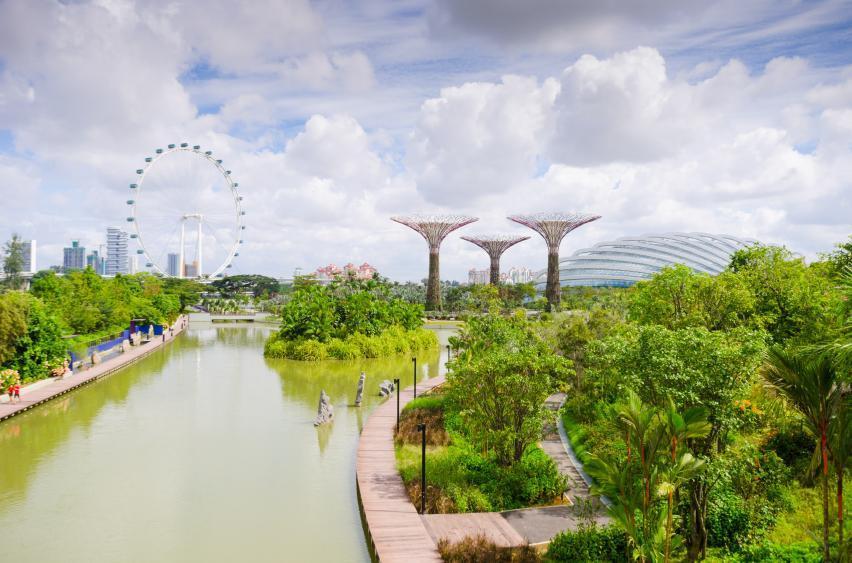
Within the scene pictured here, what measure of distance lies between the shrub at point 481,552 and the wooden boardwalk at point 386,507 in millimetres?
245

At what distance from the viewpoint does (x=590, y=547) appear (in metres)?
10.6

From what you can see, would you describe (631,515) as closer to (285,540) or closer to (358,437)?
(285,540)

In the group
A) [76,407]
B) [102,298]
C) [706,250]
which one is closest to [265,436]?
[76,407]

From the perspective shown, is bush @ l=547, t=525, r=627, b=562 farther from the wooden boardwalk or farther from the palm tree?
the palm tree

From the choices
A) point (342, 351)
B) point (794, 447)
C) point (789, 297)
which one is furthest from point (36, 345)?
point (789, 297)

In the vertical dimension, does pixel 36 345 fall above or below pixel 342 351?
above

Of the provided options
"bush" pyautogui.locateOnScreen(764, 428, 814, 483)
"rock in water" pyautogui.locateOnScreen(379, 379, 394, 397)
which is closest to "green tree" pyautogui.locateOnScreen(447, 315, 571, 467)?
"bush" pyautogui.locateOnScreen(764, 428, 814, 483)

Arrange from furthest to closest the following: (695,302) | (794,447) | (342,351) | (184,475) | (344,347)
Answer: (344,347), (342,351), (695,302), (184,475), (794,447)

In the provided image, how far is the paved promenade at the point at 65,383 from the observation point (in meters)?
22.6

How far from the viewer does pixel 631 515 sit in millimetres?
9359

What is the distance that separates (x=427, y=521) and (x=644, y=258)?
86.7m

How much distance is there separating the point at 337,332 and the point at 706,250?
70.7 meters

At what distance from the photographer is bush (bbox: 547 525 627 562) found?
416 inches

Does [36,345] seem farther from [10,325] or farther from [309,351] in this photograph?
[309,351]
